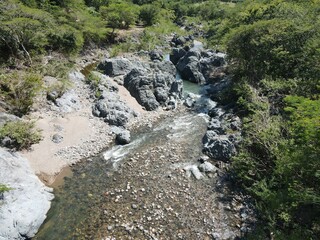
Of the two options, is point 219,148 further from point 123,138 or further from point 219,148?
point 123,138

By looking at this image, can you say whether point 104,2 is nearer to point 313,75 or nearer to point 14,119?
point 14,119

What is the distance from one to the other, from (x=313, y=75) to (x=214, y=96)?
9.43 metres

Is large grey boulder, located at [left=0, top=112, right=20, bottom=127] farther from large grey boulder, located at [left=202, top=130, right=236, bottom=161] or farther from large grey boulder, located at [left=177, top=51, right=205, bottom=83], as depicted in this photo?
large grey boulder, located at [left=177, top=51, right=205, bottom=83]

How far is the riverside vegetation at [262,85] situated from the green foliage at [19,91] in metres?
0.06

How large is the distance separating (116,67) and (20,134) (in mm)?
12997

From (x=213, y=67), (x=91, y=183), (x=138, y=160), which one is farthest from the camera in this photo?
(x=213, y=67)

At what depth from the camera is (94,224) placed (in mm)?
10461

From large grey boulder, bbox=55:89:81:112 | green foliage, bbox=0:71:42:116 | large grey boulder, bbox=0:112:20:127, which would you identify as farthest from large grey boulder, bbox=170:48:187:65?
large grey boulder, bbox=0:112:20:127

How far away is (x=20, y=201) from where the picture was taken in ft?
33.6

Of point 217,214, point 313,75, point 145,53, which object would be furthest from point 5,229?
point 145,53

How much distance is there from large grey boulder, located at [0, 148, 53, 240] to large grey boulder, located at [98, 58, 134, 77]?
A: 45.2 feet

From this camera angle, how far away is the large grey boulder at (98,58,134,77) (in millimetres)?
24109

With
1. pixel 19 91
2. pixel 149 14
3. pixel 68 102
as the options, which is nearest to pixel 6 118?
pixel 19 91

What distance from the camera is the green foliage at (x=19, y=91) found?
52.6 ft
